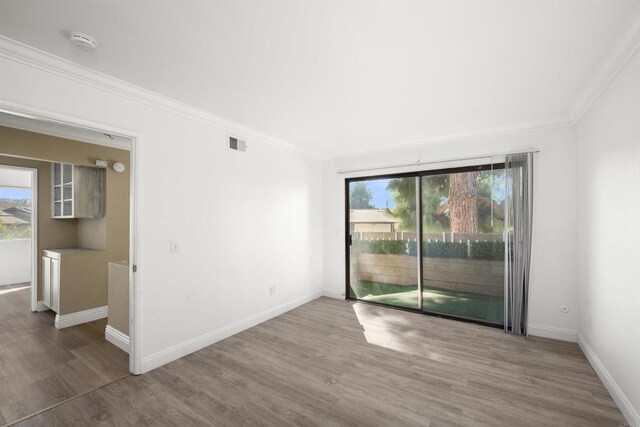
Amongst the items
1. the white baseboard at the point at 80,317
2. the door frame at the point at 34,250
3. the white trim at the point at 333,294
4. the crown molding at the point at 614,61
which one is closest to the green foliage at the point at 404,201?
the white trim at the point at 333,294

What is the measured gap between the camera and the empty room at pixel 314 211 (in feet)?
5.98

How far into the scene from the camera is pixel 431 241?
409 centimetres

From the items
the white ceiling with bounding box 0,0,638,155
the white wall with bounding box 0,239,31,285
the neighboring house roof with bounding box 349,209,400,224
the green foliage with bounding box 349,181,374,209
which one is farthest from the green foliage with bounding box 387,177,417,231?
the white wall with bounding box 0,239,31,285

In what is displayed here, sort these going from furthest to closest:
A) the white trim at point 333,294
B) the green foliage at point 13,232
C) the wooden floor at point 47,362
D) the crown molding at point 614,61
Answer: the green foliage at point 13,232, the white trim at point 333,294, the wooden floor at point 47,362, the crown molding at point 614,61

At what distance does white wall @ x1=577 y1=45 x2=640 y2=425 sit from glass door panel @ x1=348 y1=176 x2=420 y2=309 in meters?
1.89

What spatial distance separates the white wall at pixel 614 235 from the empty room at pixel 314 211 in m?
0.03

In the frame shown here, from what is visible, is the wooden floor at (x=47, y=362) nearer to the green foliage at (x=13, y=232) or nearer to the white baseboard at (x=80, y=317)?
the white baseboard at (x=80, y=317)

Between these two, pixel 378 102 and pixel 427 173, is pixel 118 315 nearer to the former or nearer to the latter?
pixel 378 102

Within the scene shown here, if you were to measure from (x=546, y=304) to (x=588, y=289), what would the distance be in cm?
56

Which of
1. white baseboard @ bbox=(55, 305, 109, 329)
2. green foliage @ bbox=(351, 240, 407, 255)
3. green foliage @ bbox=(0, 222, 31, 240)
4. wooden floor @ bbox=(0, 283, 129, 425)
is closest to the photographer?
wooden floor @ bbox=(0, 283, 129, 425)

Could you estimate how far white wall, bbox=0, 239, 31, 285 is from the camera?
5.86m

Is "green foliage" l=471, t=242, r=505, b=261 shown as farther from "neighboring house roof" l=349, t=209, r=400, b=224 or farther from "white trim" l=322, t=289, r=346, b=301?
"white trim" l=322, t=289, r=346, b=301

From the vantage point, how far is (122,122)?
2.41 m

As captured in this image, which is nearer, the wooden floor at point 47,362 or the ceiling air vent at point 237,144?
the wooden floor at point 47,362
